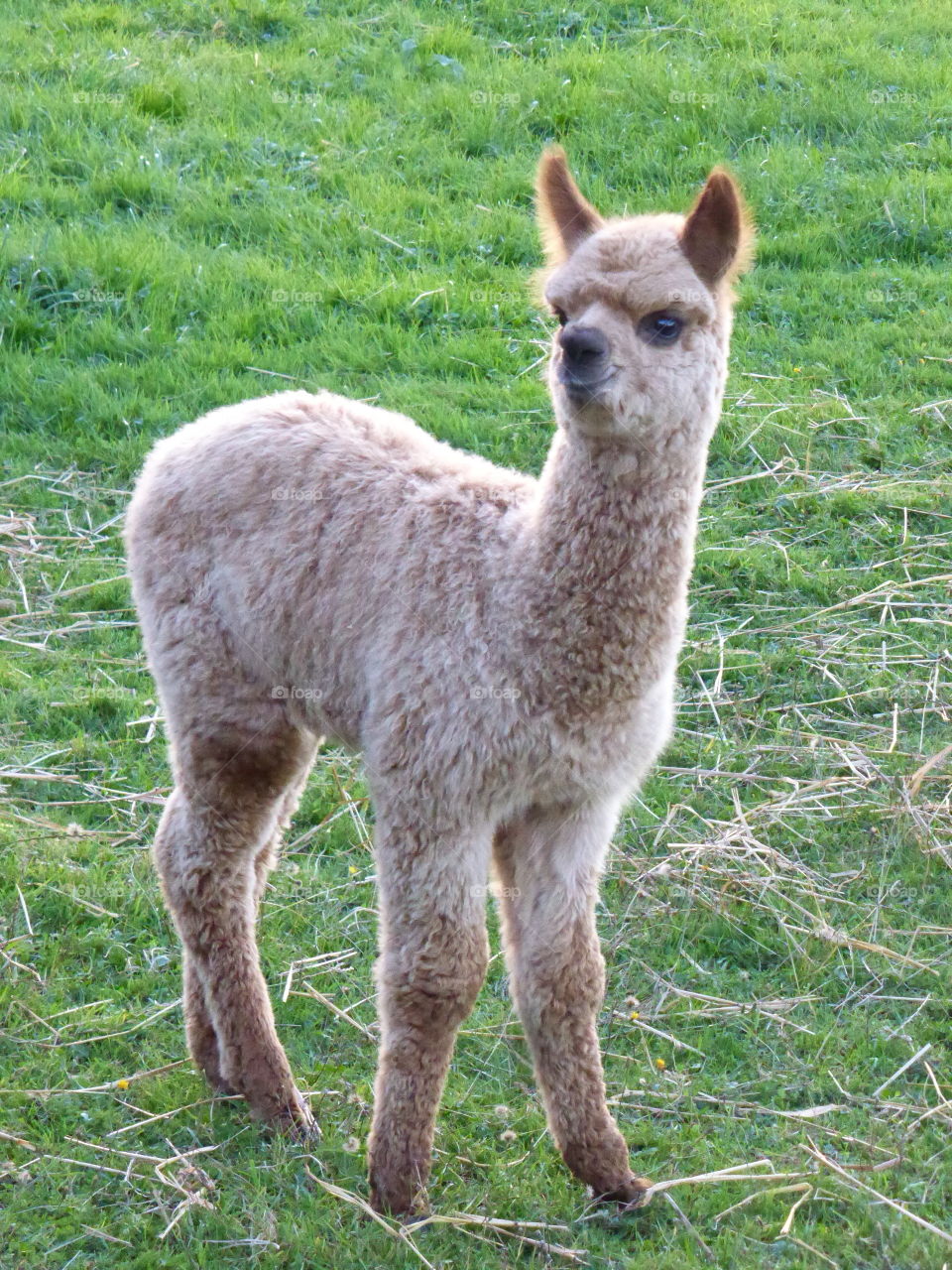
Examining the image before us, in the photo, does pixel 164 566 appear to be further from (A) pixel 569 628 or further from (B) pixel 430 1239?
(B) pixel 430 1239

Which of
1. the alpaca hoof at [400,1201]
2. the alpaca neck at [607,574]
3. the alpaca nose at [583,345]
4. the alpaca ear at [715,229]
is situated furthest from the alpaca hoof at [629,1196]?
the alpaca ear at [715,229]

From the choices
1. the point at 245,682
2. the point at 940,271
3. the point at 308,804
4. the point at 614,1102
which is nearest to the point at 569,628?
the point at 245,682

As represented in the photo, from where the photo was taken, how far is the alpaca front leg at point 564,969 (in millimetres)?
3291

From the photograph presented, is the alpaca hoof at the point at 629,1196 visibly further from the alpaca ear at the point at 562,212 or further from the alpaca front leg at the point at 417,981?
the alpaca ear at the point at 562,212

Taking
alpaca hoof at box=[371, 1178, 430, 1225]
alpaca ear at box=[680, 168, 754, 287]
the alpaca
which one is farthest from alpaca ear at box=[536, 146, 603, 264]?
alpaca hoof at box=[371, 1178, 430, 1225]

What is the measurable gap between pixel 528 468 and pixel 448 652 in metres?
3.15

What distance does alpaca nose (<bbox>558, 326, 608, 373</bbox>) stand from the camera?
9.30 ft

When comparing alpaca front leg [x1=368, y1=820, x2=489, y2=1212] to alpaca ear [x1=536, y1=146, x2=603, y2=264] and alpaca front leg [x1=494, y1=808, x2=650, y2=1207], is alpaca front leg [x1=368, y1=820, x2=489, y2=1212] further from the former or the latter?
alpaca ear [x1=536, y1=146, x2=603, y2=264]

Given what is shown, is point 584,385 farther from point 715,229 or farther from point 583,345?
point 715,229

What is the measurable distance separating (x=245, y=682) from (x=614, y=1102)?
142cm

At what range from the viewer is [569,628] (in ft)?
10.1

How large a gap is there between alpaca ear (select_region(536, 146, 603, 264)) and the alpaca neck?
0.48 m

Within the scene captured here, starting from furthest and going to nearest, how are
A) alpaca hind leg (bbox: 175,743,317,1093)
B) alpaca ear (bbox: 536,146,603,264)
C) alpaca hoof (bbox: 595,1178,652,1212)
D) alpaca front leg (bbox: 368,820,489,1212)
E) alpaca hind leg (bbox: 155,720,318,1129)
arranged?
alpaca hind leg (bbox: 175,743,317,1093) < alpaca hind leg (bbox: 155,720,318,1129) < alpaca hoof (bbox: 595,1178,652,1212) < alpaca ear (bbox: 536,146,603,264) < alpaca front leg (bbox: 368,820,489,1212)

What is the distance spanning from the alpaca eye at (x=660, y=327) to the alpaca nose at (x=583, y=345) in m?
0.12
